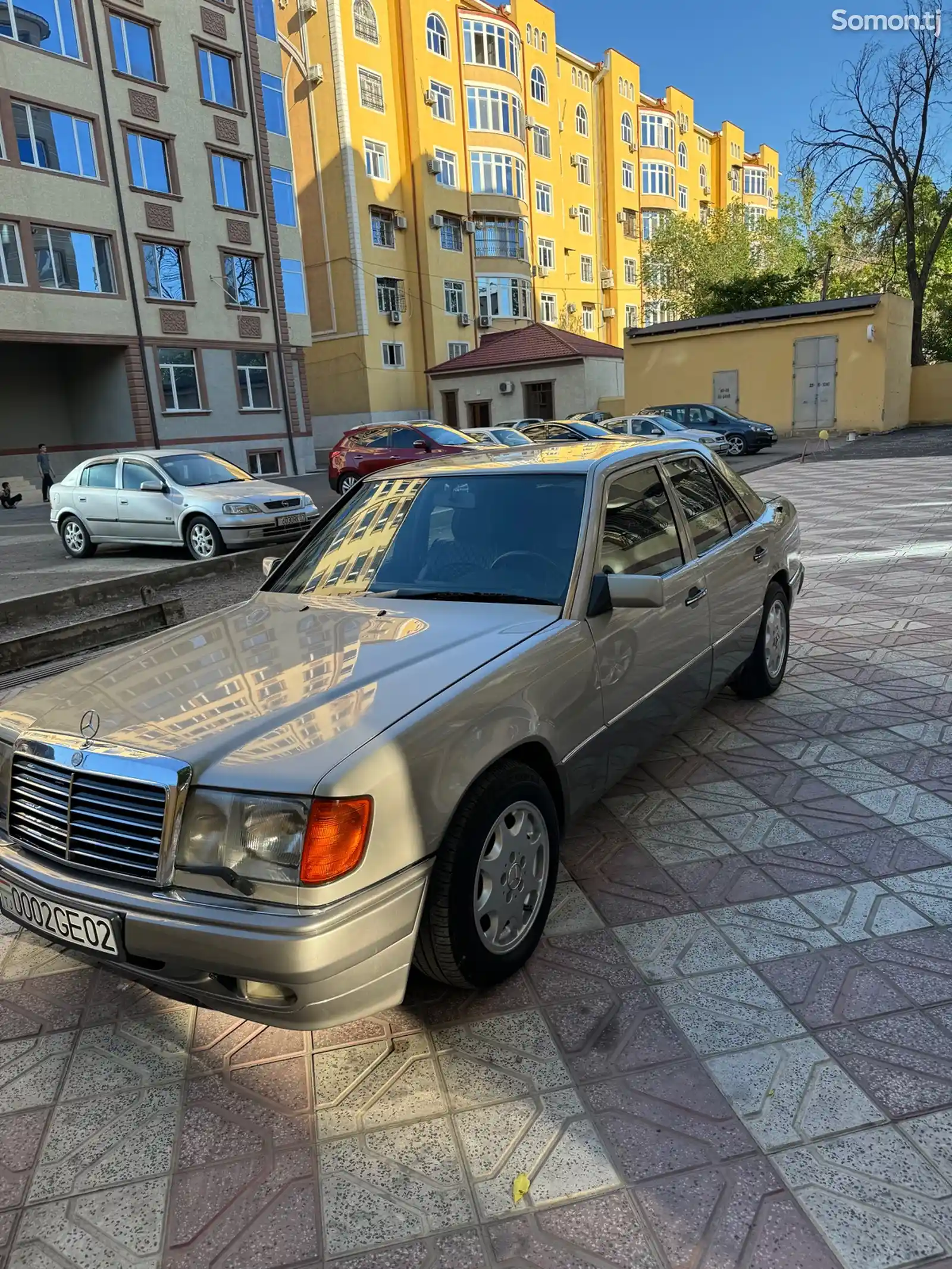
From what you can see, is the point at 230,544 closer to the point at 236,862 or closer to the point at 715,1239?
the point at 236,862

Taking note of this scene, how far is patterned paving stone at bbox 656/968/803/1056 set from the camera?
258 centimetres

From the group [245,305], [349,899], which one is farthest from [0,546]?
[245,305]

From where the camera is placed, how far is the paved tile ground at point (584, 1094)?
202 cm

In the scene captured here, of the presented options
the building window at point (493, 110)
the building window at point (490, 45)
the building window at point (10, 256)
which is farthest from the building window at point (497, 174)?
the building window at point (10, 256)

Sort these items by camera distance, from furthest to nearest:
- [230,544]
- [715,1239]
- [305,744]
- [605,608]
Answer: [230,544] < [605,608] < [305,744] < [715,1239]

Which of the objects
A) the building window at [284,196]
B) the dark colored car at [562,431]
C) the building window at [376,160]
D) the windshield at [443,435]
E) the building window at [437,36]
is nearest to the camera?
the windshield at [443,435]

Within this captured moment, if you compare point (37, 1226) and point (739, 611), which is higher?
point (739, 611)

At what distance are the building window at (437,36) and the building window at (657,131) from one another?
22904 mm

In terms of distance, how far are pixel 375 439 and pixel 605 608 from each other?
61.6 ft

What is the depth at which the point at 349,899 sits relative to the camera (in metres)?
2.22

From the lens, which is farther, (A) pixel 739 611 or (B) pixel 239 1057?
(A) pixel 739 611

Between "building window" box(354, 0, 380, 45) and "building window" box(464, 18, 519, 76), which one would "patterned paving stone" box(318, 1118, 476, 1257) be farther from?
"building window" box(464, 18, 519, 76)

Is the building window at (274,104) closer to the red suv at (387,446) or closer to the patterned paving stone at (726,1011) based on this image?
the red suv at (387,446)

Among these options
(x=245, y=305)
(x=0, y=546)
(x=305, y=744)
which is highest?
(x=245, y=305)
